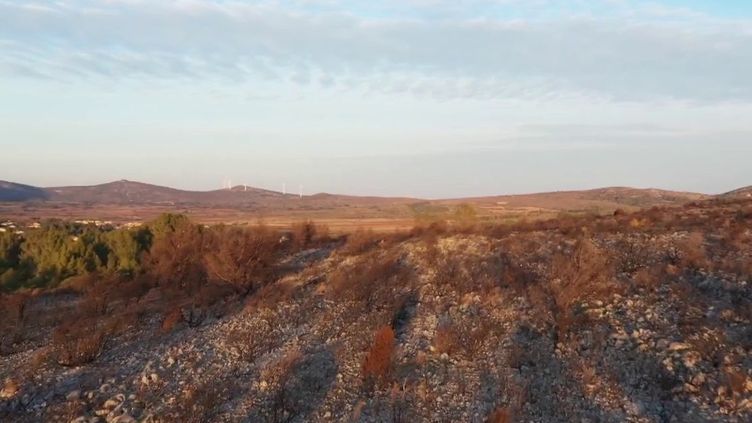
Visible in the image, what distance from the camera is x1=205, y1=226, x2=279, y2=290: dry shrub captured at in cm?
2256

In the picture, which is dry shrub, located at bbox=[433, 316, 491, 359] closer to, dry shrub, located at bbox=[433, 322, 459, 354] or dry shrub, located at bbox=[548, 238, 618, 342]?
dry shrub, located at bbox=[433, 322, 459, 354]

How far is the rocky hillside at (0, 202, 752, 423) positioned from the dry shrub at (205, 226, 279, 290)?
0.70 meters

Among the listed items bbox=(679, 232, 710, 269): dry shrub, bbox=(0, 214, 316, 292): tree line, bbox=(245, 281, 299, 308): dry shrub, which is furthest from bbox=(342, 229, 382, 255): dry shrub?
bbox=(679, 232, 710, 269): dry shrub

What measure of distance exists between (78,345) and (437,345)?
8653 mm

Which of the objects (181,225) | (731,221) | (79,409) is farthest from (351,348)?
(181,225)

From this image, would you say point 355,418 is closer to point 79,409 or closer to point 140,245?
point 79,409

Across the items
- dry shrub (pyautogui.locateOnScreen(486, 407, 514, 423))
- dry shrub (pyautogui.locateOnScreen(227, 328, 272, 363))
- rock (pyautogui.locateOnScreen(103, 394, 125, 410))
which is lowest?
rock (pyautogui.locateOnScreen(103, 394, 125, 410))

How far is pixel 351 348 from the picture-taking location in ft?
49.8

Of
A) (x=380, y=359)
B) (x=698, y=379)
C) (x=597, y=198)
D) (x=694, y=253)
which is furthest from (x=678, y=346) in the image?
(x=597, y=198)

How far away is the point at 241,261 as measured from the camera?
23594mm

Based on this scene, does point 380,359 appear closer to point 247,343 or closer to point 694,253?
point 247,343

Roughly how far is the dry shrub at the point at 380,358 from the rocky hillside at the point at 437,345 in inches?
1.6

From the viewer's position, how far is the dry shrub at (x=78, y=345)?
51.0 ft

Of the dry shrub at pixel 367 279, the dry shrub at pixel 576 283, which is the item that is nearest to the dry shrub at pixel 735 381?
the dry shrub at pixel 576 283
